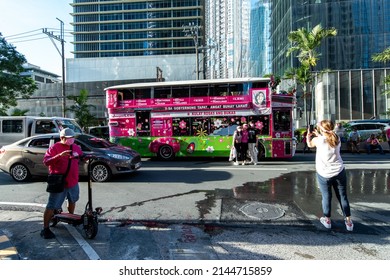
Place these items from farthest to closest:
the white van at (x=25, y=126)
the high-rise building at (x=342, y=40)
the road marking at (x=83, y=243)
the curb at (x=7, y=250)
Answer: the high-rise building at (x=342, y=40)
the white van at (x=25, y=126)
the road marking at (x=83, y=243)
the curb at (x=7, y=250)

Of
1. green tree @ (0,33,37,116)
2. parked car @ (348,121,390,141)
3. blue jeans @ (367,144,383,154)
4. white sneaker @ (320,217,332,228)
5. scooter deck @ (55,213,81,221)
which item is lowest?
white sneaker @ (320,217,332,228)

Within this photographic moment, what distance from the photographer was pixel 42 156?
8.81 m

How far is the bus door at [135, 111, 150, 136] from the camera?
13578 mm

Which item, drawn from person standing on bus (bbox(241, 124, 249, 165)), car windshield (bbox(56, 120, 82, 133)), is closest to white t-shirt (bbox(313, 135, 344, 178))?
person standing on bus (bbox(241, 124, 249, 165))

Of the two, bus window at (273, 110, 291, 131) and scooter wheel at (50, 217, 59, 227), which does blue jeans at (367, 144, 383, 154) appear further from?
scooter wheel at (50, 217, 59, 227)

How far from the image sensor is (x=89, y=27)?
9594 cm

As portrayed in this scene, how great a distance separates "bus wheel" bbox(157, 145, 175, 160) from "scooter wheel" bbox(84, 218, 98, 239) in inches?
352

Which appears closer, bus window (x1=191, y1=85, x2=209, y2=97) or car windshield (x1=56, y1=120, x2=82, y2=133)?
bus window (x1=191, y1=85, x2=209, y2=97)

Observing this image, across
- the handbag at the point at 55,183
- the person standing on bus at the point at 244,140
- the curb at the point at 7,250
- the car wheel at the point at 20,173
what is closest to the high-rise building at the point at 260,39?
the person standing on bus at the point at 244,140

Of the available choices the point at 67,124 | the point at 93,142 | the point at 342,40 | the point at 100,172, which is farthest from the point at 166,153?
the point at 342,40

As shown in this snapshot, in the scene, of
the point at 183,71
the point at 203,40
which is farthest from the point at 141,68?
the point at 203,40

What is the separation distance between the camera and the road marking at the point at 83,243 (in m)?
3.96

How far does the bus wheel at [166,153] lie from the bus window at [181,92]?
2333 mm

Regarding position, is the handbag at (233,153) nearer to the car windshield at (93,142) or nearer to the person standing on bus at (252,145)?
the person standing on bus at (252,145)
